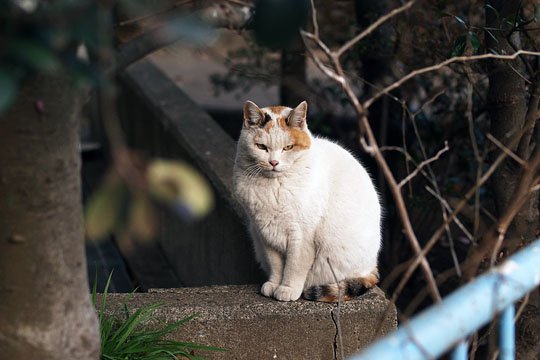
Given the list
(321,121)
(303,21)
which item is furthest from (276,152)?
(321,121)

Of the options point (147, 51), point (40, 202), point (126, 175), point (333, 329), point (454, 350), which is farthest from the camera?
point (333, 329)

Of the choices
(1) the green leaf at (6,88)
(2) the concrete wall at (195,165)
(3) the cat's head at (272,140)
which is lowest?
(2) the concrete wall at (195,165)

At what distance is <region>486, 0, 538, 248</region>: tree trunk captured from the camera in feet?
11.9

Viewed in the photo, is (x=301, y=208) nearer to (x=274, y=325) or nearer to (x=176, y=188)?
(x=274, y=325)

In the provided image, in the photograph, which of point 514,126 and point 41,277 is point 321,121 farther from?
point 41,277

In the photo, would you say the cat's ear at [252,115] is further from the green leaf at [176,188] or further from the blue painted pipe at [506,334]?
the green leaf at [176,188]

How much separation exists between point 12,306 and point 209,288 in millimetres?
1630

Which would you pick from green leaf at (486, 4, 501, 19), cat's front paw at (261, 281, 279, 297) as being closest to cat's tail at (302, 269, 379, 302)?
Result: cat's front paw at (261, 281, 279, 297)

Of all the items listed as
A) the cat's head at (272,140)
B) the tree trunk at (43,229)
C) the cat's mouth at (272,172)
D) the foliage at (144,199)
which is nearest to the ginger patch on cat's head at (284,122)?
the cat's head at (272,140)

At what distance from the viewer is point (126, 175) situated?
→ 3.73 feet

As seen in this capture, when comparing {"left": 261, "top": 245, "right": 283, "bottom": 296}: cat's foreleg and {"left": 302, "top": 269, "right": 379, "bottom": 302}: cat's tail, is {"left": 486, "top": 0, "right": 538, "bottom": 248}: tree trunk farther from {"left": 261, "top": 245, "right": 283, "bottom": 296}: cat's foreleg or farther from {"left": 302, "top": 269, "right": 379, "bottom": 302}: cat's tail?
{"left": 261, "top": 245, "right": 283, "bottom": 296}: cat's foreleg

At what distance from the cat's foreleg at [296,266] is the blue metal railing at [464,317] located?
179 cm

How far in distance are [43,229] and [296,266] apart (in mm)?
1722

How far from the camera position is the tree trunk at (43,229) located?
5.78ft
